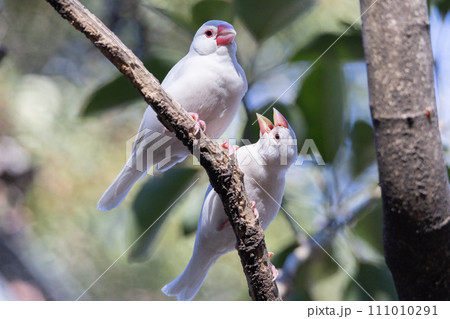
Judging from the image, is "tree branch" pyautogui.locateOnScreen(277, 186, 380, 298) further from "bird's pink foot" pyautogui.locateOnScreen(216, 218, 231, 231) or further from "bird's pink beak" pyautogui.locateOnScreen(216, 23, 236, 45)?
"bird's pink beak" pyautogui.locateOnScreen(216, 23, 236, 45)

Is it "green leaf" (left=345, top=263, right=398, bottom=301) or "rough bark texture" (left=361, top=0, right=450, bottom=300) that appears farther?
"green leaf" (left=345, top=263, right=398, bottom=301)

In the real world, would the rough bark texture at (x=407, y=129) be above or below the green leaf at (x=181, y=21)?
below

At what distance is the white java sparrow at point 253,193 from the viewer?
1.00 m

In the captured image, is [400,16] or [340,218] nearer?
[400,16]

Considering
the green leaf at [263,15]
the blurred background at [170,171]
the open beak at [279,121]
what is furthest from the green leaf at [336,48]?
the open beak at [279,121]

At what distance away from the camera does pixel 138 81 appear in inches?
30.4

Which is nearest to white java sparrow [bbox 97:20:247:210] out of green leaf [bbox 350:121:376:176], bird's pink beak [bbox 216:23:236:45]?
bird's pink beak [bbox 216:23:236:45]

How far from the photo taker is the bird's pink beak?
105cm

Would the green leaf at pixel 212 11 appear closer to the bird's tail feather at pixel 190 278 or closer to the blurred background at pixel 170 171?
the blurred background at pixel 170 171

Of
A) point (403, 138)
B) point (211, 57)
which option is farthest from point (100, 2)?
point (403, 138)

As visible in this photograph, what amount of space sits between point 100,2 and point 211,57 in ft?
1.76

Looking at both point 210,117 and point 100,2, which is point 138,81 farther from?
point 100,2

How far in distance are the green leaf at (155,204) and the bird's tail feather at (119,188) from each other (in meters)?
0.11

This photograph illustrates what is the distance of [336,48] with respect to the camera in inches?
52.4
